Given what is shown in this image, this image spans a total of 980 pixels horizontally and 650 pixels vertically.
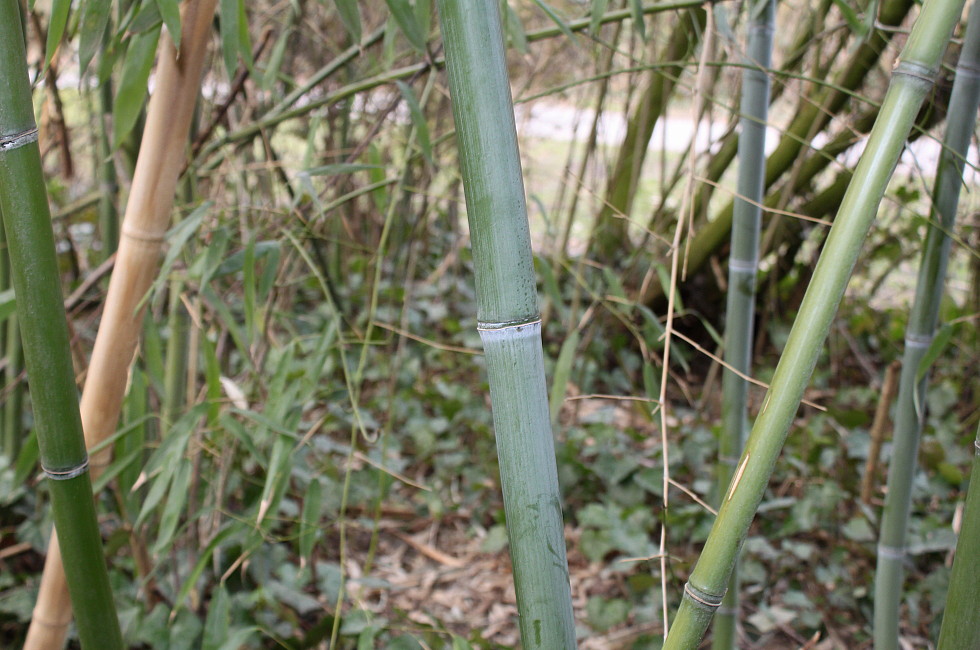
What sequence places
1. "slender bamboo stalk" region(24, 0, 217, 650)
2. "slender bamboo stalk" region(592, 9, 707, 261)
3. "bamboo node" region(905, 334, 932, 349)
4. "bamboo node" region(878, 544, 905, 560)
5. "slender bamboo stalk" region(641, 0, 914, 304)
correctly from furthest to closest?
"slender bamboo stalk" region(592, 9, 707, 261), "slender bamboo stalk" region(641, 0, 914, 304), "bamboo node" region(878, 544, 905, 560), "bamboo node" region(905, 334, 932, 349), "slender bamboo stalk" region(24, 0, 217, 650)

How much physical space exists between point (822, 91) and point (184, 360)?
1511 millimetres

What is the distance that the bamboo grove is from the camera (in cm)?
49

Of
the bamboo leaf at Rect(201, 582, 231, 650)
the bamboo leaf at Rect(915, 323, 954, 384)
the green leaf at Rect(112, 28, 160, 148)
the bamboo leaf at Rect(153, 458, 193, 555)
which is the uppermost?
the green leaf at Rect(112, 28, 160, 148)

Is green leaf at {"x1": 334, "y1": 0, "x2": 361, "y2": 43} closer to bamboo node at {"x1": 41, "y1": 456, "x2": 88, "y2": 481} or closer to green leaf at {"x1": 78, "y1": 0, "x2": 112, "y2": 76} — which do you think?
green leaf at {"x1": 78, "y1": 0, "x2": 112, "y2": 76}

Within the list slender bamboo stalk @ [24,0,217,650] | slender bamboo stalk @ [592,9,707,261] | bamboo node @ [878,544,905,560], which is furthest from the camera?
slender bamboo stalk @ [592,9,707,261]

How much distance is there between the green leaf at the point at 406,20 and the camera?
744 millimetres

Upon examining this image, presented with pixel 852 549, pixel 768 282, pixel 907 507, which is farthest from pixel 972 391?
pixel 907 507

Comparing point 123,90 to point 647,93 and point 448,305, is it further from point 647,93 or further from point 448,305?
point 448,305

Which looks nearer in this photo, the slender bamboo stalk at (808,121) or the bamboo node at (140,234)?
the bamboo node at (140,234)

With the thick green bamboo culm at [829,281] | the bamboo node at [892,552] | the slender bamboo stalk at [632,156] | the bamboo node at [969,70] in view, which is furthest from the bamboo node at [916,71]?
the slender bamboo stalk at [632,156]

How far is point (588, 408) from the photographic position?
2.25 meters

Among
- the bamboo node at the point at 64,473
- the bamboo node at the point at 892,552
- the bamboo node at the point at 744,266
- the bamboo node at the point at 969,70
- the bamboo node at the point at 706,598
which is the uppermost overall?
the bamboo node at the point at 969,70

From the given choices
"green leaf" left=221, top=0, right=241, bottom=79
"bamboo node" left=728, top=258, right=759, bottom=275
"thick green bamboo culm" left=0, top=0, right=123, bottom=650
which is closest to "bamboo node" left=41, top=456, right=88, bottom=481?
"thick green bamboo culm" left=0, top=0, right=123, bottom=650

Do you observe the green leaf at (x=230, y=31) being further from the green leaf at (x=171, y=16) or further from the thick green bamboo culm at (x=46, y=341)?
the thick green bamboo culm at (x=46, y=341)
